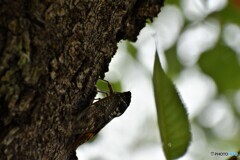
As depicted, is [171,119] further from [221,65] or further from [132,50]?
[132,50]

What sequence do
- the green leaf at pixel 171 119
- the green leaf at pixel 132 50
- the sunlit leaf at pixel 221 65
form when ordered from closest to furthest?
1. the green leaf at pixel 171 119
2. the sunlit leaf at pixel 221 65
3. the green leaf at pixel 132 50

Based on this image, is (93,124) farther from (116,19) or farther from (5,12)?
(5,12)

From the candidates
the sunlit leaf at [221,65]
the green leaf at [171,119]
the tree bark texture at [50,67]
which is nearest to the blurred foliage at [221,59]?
the sunlit leaf at [221,65]

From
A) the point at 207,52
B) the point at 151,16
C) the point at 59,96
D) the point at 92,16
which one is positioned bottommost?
A: the point at 59,96

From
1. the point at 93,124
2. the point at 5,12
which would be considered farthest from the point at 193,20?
the point at 5,12

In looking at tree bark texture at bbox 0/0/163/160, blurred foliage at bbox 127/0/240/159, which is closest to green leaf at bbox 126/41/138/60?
blurred foliage at bbox 127/0/240/159

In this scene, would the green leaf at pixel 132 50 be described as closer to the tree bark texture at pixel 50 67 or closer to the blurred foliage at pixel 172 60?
the blurred foliage at pixel 172 60

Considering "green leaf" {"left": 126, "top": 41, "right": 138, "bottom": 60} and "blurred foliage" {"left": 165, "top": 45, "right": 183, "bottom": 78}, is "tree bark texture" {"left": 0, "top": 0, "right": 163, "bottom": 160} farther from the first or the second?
"green leaf" {"left": 126, "top": 41, "right": 138, "bottom": 60}
